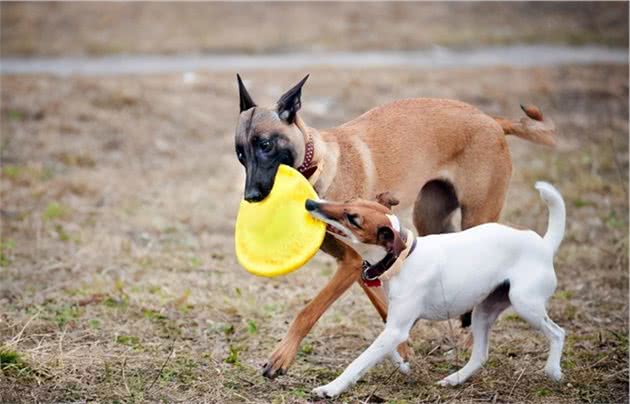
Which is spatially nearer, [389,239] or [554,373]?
[389,239]

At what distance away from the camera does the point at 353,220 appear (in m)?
4.43

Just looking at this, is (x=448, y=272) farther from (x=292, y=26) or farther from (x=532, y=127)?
(x=292, y=26)

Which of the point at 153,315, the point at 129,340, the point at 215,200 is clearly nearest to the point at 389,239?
the point at 129,340

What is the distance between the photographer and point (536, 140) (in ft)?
20.3

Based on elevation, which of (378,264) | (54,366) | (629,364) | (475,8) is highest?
(378,264)

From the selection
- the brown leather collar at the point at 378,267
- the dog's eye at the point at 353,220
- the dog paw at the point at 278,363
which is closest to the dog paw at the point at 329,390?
the dog paw at the point at 278,363

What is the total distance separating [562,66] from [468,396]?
1321cm

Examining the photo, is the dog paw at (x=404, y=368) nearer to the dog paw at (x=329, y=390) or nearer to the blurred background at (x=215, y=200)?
the blurred background at (x=215, y=200)

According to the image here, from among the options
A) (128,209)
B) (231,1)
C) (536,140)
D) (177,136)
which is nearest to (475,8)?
(231,1)

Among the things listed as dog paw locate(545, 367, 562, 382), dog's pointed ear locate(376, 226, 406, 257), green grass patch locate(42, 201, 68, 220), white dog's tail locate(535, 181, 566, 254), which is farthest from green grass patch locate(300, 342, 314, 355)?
green grass patch locate(42, 201, 68, 220)

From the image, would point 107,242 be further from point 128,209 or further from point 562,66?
point 562,66

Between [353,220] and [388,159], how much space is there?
1.41 m

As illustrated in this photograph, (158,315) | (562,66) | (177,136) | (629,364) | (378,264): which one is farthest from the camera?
(562,66)

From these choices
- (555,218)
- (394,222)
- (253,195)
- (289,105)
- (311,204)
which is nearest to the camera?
(311,204)
